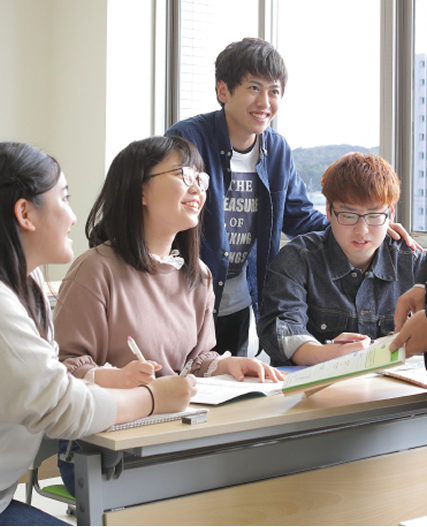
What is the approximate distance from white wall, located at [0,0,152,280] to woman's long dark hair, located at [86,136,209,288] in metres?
2.60

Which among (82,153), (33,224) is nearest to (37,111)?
(82,153)

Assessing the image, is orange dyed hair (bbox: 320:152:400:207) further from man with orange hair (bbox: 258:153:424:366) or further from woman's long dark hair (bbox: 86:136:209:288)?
woman's long dark hair (bbox: 86:136:209:288)

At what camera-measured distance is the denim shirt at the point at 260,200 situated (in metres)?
2.43

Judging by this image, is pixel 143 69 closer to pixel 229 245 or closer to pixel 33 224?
pixel 229 245

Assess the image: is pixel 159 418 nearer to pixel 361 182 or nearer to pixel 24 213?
pixel 24 213

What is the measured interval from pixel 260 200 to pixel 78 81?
8.45 feet

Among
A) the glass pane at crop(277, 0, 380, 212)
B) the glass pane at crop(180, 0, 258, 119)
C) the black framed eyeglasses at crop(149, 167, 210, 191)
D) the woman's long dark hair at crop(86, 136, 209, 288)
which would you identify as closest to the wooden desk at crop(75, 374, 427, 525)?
the woman's long dark hair at crop(86, 136, 209, 288)

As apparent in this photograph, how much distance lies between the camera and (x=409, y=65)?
3.04 metres

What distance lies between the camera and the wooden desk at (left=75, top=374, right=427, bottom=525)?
1.23 meters

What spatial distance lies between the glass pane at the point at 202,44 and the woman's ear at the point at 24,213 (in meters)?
3.29

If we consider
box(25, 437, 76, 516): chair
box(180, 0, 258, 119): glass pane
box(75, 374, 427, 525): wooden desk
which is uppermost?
box(180, 0, 258, 119): glass pane

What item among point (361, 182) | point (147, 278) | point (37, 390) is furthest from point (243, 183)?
point (37, 390)

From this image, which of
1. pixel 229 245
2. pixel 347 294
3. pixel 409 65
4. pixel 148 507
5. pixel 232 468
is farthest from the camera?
pixel 409 65

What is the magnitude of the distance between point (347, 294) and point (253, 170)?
66 cm
